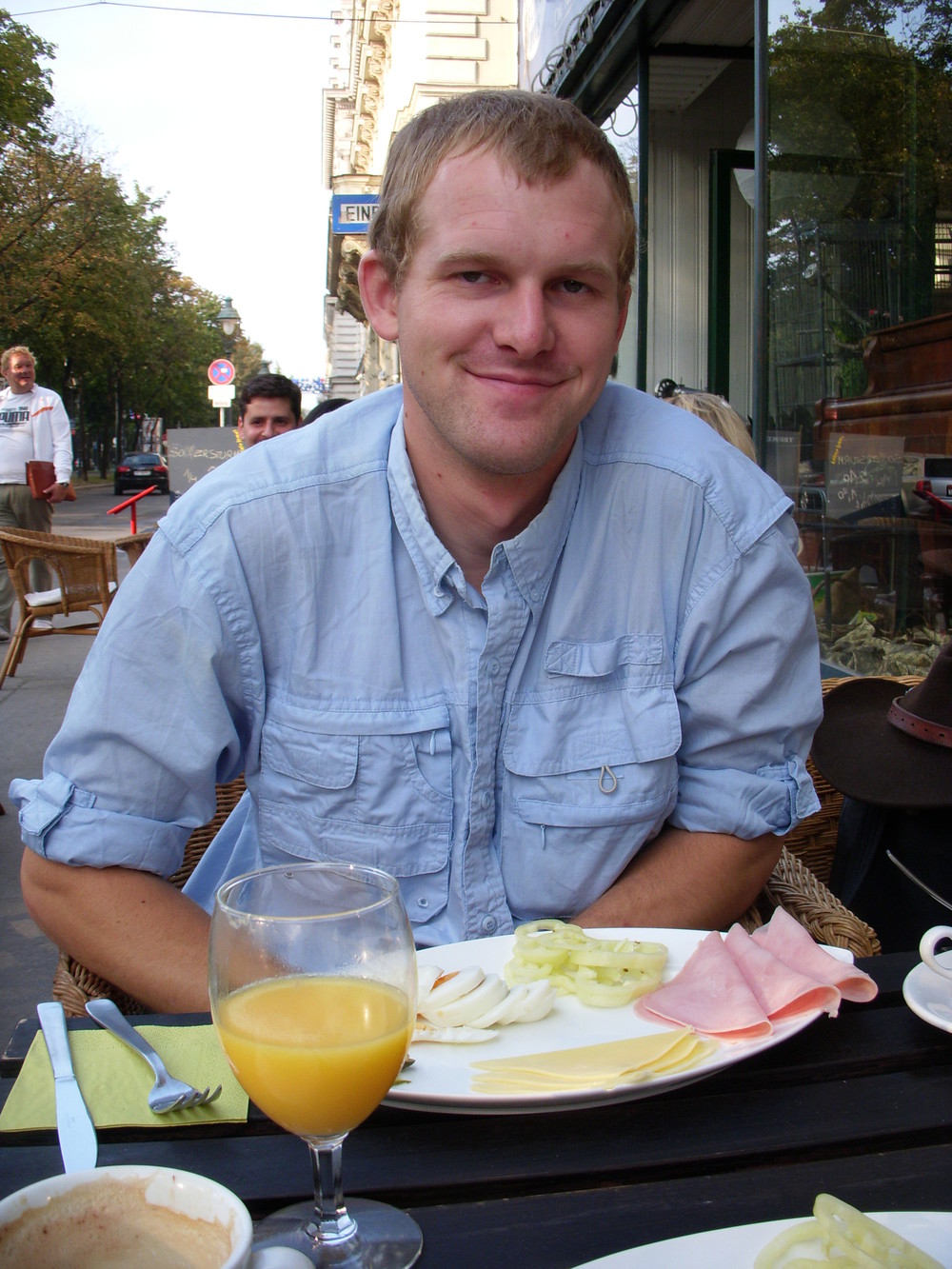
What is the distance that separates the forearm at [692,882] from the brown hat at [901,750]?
2.14 feet

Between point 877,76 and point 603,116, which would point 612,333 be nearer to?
point 877,76

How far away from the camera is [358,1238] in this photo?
2.91ft

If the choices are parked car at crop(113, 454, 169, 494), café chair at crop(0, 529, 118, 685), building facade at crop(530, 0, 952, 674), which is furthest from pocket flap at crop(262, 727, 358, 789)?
parked car at crop(113, 454, 169, 494)

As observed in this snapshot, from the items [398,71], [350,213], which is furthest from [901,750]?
[398,71]

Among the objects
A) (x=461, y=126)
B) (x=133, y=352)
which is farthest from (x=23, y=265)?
(x=461, y=126)

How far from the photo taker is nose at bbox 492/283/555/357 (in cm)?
171

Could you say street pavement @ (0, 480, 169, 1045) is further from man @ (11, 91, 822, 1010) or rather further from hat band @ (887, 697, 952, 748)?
hat band @ (887, 697, 952, 748)

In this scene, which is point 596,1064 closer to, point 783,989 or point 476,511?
point 783,989

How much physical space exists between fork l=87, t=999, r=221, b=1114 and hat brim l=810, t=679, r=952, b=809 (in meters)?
1.67

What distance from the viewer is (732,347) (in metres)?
7.88

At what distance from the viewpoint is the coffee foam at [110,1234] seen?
742 millimetres

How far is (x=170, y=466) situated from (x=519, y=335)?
371 inches

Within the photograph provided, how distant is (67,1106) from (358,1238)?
341mm

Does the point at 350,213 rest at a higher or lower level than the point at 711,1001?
higher
